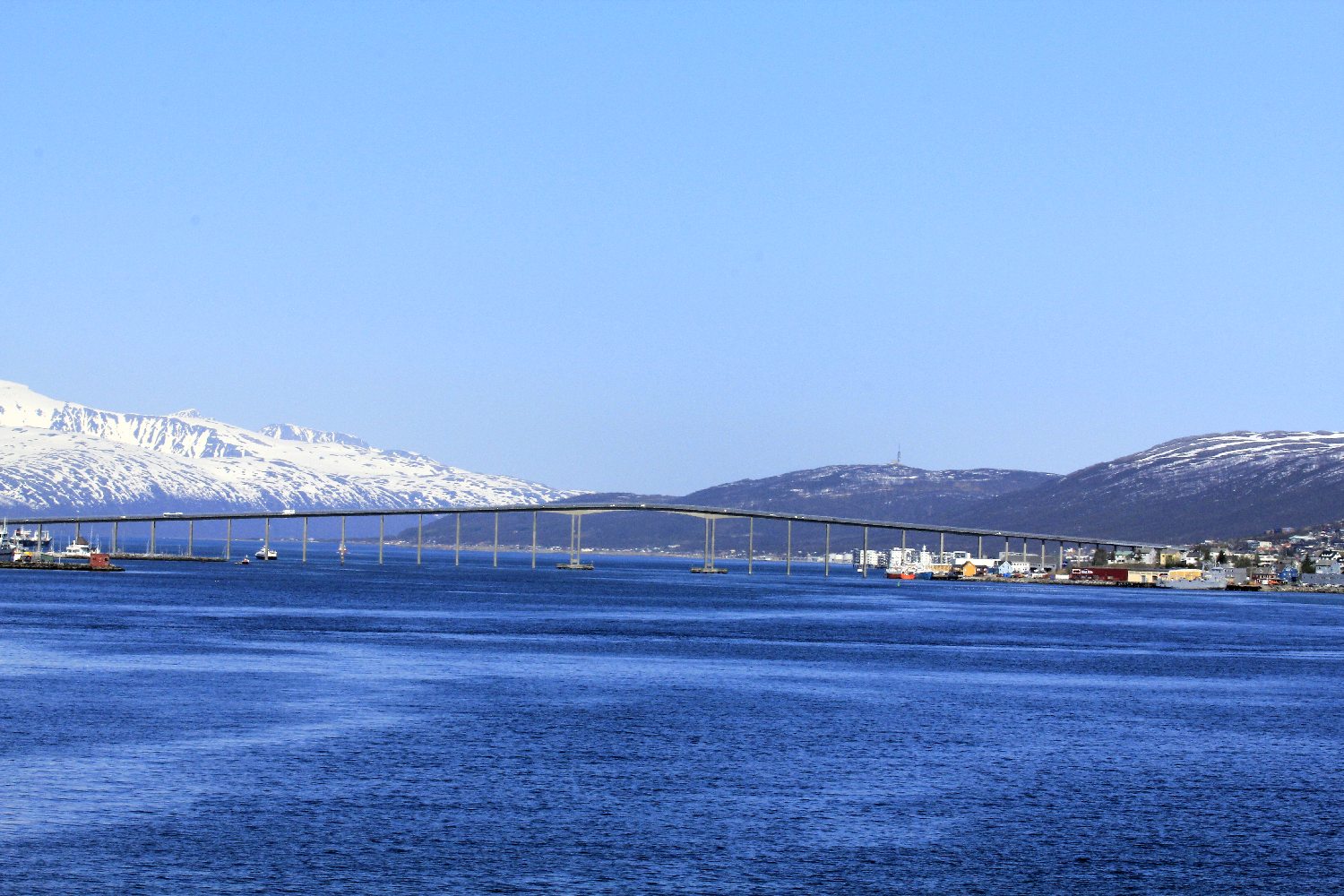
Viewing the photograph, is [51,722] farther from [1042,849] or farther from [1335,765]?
[1335,765]

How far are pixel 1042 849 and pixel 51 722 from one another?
29259 millimetres

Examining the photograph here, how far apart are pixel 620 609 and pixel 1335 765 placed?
8724 cm

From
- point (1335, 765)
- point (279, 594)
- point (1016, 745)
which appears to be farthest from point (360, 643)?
point (279, 594)

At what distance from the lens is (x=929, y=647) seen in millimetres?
93375

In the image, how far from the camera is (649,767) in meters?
43.8

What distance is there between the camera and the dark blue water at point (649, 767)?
32.5 metres

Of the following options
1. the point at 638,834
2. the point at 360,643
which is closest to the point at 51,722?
the point at 638,834

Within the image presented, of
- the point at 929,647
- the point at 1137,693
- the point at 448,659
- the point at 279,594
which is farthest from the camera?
the point at 279,594

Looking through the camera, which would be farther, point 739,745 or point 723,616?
point 723,616

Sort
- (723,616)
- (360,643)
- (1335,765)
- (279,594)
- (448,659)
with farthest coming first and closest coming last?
(279,594) → (723,616) → (360,643) → (448,659) → (1335,765)

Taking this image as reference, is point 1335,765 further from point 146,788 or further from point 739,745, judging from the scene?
point 146,788

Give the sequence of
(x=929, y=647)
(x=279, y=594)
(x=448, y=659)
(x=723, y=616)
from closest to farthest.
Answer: (x=448, y=659)
(x=929, y=647)
(x=723, y=616)
(x=279, y=594)

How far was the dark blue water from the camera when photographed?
107 ft

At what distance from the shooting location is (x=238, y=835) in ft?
112
